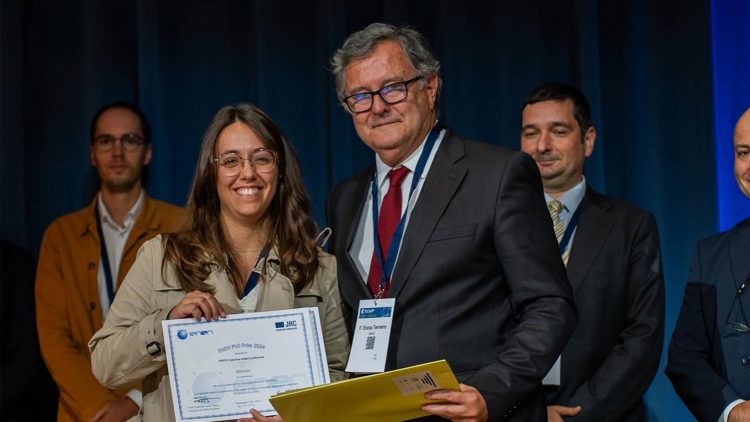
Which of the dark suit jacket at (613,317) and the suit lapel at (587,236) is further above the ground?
the suit lapel at (587,236)

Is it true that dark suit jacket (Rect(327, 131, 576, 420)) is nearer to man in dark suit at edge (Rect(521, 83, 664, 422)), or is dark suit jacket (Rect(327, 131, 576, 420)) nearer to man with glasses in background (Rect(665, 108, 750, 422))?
man with glasses in background (Rect(665, 108, 750, 422))

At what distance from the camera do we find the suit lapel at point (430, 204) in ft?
8.56

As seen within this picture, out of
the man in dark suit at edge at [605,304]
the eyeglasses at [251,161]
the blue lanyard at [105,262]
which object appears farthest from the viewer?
the blue lanyard at [105,262]

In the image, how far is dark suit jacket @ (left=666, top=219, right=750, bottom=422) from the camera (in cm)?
295

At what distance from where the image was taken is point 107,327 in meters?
2.79

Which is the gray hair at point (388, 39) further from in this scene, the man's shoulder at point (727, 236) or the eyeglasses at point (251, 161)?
the man's shoulder at point (727, 236)

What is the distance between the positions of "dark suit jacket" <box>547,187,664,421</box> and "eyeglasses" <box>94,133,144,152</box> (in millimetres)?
2024

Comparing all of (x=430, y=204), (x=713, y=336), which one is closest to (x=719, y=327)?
(x=713, y=336)

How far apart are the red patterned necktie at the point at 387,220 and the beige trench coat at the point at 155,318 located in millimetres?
267

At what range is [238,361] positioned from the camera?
2.62 metres

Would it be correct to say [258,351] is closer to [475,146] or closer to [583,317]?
[475,146]

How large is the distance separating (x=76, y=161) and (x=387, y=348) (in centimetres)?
274

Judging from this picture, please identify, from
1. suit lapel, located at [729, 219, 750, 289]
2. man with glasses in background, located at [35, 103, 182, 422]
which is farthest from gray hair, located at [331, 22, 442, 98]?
man with glasses in background, located at [35, 103, 182, 422]

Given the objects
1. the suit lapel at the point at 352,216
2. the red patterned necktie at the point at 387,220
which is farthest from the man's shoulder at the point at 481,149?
the suit lapel at the point at 352,216
